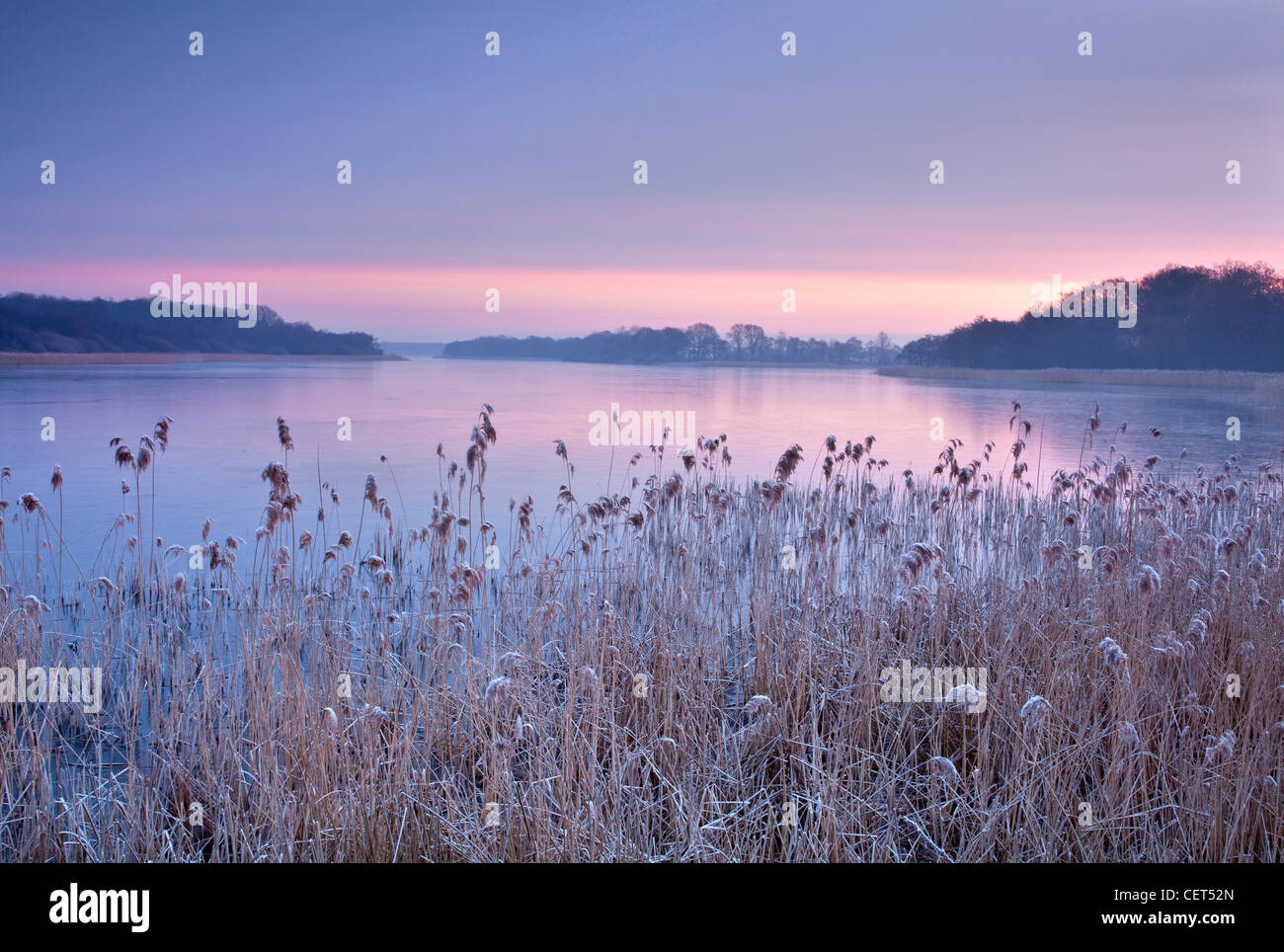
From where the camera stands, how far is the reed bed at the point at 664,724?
297 centimetres

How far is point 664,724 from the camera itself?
146 inches

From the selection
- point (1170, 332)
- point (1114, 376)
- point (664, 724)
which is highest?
point (1170, 332)

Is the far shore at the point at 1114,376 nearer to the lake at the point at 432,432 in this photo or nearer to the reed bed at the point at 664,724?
the lake at the point at 432,432

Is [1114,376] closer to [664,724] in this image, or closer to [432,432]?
[432,432]

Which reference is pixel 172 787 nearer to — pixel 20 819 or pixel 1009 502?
pixel 20 819

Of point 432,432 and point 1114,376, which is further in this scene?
point 1114,376


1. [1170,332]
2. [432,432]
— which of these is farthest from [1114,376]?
[432,432]

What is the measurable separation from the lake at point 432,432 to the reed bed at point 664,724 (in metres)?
2.73

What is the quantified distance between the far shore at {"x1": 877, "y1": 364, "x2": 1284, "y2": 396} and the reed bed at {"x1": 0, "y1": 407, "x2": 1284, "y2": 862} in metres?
24.0

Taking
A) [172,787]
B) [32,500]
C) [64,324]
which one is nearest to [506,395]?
[64,324]

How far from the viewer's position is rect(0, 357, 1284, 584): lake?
953cm

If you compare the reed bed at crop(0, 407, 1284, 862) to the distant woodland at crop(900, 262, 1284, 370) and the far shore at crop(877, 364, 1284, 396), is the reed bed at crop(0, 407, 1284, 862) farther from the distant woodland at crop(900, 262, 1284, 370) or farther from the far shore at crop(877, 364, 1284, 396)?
the distant woodland at crop(900, 262, 1284, 370)

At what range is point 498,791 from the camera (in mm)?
3012

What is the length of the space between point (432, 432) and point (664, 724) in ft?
42.6
